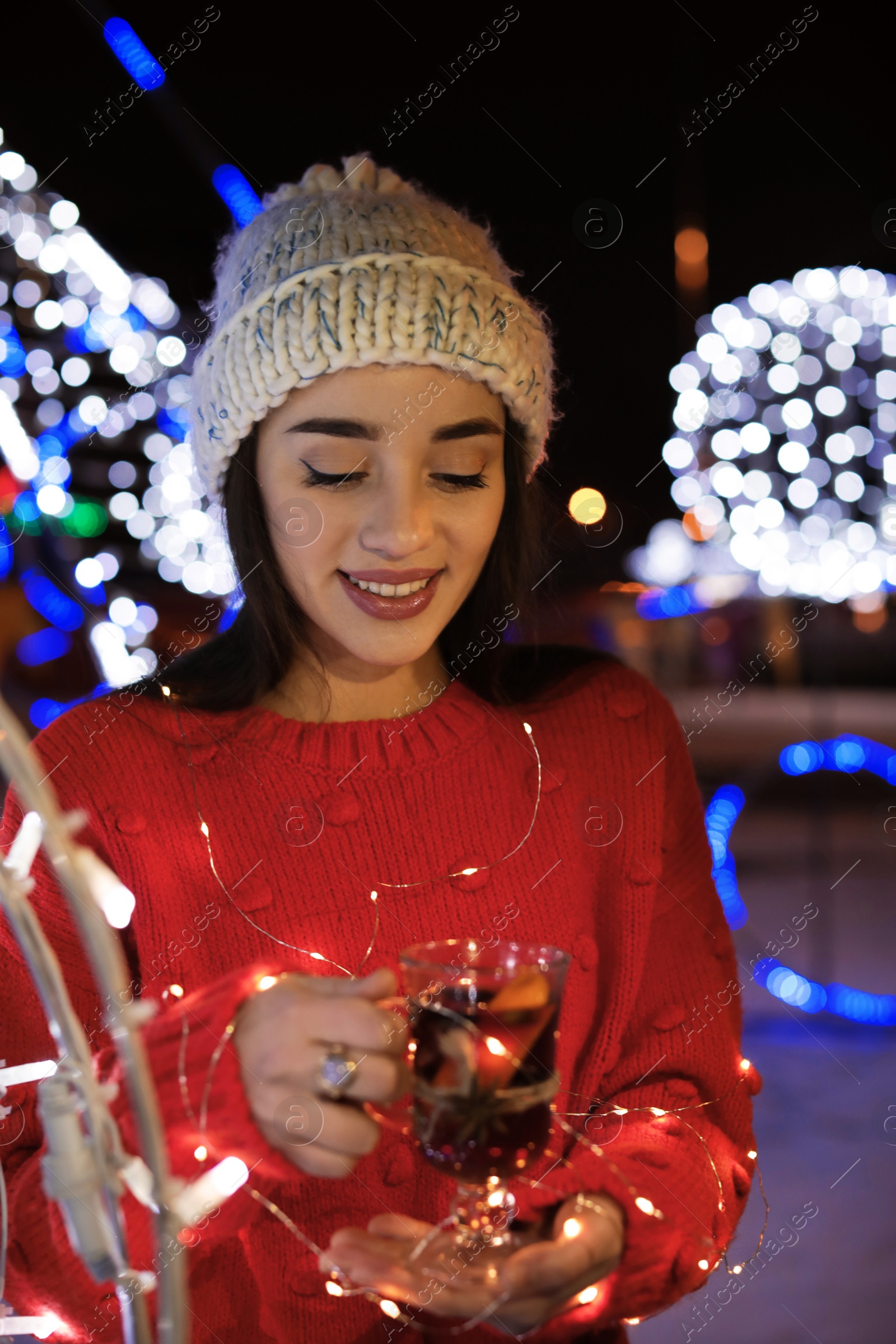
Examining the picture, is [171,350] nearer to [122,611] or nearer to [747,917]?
[122,611]

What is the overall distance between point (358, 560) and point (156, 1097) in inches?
25.3

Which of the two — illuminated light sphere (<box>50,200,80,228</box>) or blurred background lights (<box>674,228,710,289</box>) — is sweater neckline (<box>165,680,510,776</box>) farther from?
blurred background lights (<box>674,228,710,289</box>)

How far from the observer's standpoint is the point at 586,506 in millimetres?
1892

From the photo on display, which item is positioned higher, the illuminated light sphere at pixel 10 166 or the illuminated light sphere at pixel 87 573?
the illuminated light sphere at pixel 10 166

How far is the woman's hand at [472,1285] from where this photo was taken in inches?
32.5

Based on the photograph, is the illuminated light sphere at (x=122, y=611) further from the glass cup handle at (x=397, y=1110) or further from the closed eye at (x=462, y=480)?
the glass cup handle at (x=397, y=1110)

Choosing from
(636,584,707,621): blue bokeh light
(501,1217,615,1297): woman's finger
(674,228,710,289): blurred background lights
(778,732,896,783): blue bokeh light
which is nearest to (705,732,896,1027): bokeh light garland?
(778,732,896,783): blue bokeh light

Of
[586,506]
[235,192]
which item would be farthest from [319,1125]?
[235,192]

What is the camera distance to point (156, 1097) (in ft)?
2.78

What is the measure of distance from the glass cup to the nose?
19.0 inches

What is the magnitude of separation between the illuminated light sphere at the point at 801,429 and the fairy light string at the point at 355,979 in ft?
8.61

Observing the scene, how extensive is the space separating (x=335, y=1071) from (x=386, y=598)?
64cm

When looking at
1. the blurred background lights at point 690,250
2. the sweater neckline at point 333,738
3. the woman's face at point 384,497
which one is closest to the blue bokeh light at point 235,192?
the woman's face at point 384,497

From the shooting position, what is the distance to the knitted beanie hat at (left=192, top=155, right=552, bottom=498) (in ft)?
4.18
